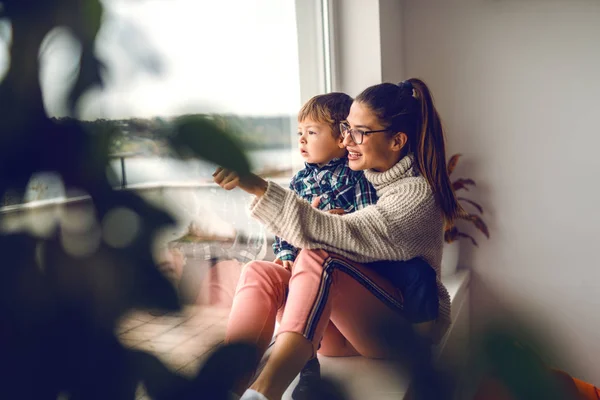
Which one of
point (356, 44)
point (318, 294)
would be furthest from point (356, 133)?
point (356, 44)

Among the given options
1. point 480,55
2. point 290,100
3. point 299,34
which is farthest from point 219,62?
point 480,55

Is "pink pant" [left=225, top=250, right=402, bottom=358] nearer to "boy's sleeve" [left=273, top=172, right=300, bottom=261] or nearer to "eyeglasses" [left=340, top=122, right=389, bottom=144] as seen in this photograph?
"boy's sleeve" [left=273, top=172, right=300, bottom=261]

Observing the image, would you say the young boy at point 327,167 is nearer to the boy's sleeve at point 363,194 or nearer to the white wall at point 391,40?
the boy's sleeve at point 363,194

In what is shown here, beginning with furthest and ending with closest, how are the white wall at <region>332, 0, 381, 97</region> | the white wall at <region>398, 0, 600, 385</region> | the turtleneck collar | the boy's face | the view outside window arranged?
the white wall at <region>398, 0, 600, 385</region>, the white wall at <region>332, 0, 381, 97</region>, the boy's face, the turtleneck collar, the view outside window

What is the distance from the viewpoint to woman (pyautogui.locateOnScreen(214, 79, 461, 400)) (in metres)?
0.99

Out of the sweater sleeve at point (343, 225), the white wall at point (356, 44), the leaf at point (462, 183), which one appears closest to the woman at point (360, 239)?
the sweater sleeve at point (343, 225)

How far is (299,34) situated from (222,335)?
1.70 meters

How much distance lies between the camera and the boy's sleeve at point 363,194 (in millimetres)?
1319

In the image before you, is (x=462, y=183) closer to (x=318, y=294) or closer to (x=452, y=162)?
(x=452, y=162)

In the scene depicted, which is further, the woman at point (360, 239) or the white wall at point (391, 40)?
the white wall at point (391, 40)

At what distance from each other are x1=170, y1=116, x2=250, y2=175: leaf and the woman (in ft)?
2.24

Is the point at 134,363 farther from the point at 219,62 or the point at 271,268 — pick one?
the point at 271,268

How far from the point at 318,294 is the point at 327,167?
0.43m

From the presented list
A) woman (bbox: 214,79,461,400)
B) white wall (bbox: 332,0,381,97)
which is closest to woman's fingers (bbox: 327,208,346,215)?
woman (bbox: 214,79,461,400)
